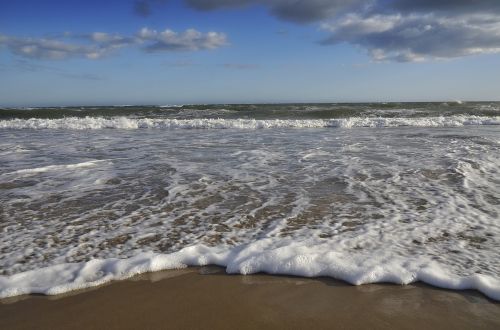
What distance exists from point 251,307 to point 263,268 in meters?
0.56

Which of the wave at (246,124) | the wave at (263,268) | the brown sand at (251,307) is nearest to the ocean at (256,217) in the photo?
the wave at (263,268)

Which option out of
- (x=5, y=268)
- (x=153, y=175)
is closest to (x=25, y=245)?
(x=5, y=268)

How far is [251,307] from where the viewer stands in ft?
9.14

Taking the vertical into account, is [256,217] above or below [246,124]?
below

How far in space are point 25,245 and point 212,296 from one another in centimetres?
195

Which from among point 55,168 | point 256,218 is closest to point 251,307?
point 256,218

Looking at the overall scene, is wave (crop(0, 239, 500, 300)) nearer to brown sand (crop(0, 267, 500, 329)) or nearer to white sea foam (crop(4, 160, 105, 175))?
brown sand (crop(0, 267, 500, 329))

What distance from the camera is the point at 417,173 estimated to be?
670 cm

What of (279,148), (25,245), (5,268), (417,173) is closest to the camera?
(5,268)

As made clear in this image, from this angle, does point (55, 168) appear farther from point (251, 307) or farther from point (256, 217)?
point (251, 307)

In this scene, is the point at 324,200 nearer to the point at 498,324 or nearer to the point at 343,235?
the point at 343,235

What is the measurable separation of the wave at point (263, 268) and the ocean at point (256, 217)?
11 millimetres

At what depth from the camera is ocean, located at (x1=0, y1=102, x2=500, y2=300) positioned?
3.30 meters

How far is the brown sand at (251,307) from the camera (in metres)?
2.58
